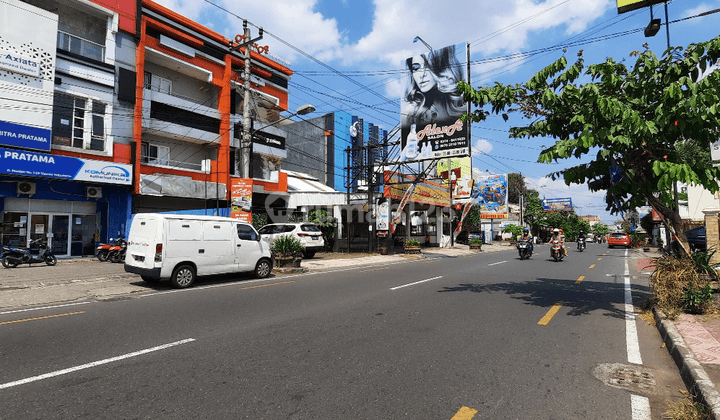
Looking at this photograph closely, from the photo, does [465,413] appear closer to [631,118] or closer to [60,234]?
[631,118]

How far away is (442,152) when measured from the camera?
856 inches

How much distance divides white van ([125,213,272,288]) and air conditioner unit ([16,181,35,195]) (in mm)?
10099

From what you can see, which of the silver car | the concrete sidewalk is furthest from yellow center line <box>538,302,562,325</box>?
the silver car

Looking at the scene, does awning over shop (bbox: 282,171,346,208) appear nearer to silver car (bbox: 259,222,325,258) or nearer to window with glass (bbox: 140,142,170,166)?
silver car (bbox: 259,222,325,258)

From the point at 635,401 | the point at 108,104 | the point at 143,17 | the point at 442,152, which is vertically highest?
the point at 143,17

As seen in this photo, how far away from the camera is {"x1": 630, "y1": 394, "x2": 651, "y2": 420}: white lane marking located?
A: 3.43m

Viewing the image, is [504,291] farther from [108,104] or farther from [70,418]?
[108,104]

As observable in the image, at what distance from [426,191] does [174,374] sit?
1111 inches

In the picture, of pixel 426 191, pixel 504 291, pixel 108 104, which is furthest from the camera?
pixel 426 191

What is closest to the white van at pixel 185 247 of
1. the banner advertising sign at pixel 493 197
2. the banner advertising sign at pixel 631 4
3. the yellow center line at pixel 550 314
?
the yellow center line at pixel 550 314

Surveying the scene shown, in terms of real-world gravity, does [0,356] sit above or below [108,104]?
below

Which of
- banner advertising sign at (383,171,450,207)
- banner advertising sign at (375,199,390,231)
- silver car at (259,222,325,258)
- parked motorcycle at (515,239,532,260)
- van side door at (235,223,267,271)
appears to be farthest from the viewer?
banner advertising sign at (383,171,450,207)

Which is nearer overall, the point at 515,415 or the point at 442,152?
the point at 515,415

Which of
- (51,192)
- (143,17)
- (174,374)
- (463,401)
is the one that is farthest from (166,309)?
(143,17)
